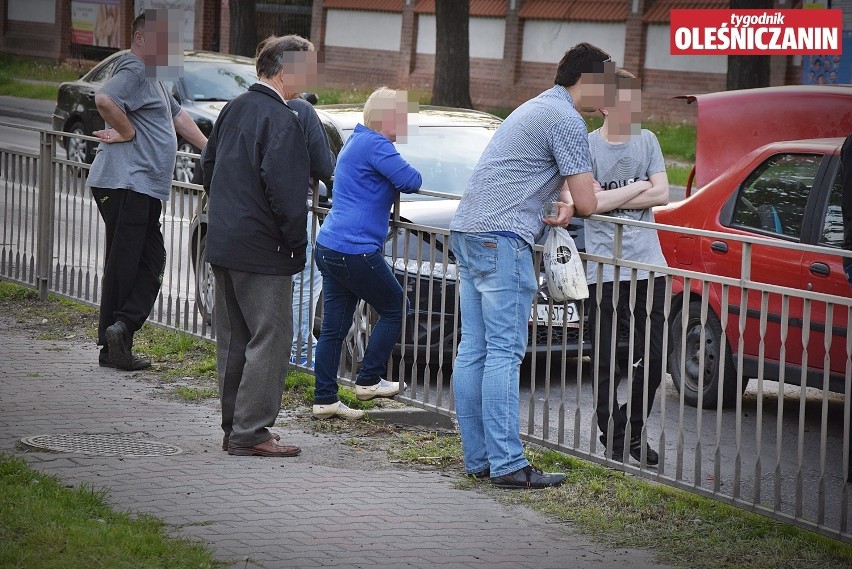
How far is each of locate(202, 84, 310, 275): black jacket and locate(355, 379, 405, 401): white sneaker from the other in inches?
44.6

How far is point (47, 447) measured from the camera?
582 centimetres

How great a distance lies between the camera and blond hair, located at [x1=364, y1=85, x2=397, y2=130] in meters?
6.50

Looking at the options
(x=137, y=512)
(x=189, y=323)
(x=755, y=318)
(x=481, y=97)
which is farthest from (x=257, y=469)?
(x=481, y=97)

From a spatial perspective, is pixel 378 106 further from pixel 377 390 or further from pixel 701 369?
pixel 701 369

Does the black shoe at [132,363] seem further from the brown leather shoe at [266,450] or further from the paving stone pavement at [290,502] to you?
the brown leather shoe at [266,450]

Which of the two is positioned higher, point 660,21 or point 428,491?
point 660,21

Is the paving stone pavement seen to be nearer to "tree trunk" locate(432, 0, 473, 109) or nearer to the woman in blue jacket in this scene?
the woman in blue jacket

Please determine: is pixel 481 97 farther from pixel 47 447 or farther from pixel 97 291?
pixel 47 447

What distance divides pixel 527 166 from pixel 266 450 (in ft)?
5.90

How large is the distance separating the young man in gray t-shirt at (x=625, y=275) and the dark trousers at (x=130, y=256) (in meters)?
2.91

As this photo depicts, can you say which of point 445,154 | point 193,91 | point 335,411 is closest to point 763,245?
point 335,411

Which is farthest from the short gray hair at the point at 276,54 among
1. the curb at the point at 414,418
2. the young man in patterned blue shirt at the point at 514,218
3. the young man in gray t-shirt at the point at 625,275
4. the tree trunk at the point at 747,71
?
the tree trunk at the point at 747,71

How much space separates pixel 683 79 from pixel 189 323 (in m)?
21.5

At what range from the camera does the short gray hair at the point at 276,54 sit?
19.7ft
